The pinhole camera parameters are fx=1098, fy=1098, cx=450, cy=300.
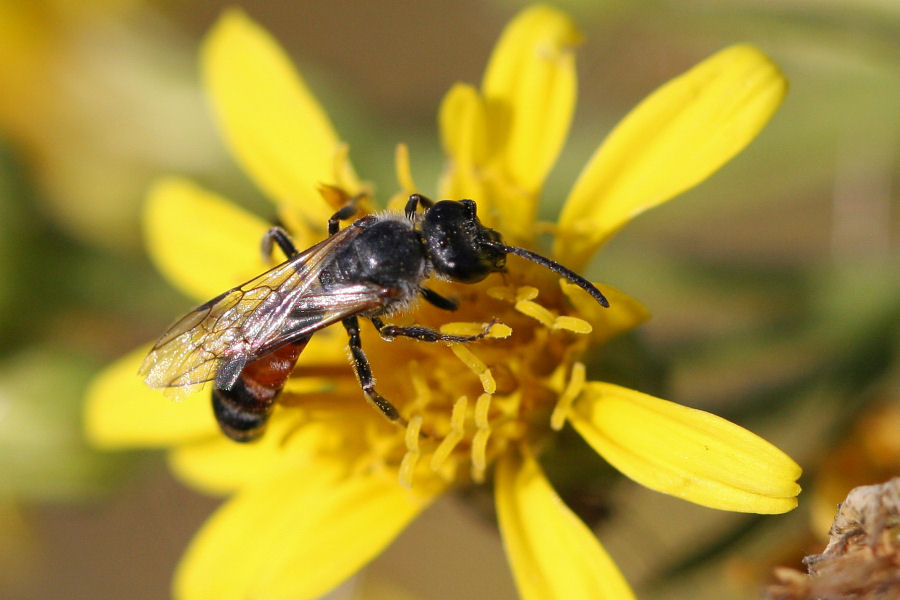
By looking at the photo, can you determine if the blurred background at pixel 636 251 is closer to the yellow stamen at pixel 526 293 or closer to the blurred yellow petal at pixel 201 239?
the yellow stamen at pixel 526 293

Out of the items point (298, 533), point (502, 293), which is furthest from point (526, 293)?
point (298, 533)

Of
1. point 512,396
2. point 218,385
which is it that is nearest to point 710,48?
point 512,396

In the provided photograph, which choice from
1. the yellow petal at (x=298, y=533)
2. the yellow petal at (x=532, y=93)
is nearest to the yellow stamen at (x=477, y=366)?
the yellow petal at (x=298, y=533)

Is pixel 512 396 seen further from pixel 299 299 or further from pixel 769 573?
pixel 769 573

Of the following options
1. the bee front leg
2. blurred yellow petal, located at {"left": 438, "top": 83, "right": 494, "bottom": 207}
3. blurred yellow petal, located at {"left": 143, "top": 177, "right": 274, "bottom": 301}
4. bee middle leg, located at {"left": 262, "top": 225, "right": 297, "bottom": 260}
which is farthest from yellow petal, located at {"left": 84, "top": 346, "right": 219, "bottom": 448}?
blurred yellow petal, located at {"left": 438, "top": 83, "right": 494, "bottom": 207}

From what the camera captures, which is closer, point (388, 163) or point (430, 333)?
point (430, 333)

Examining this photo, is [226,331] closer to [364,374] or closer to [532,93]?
[364,374]

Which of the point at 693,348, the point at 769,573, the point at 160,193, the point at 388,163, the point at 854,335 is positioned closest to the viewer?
the point at 769,573
